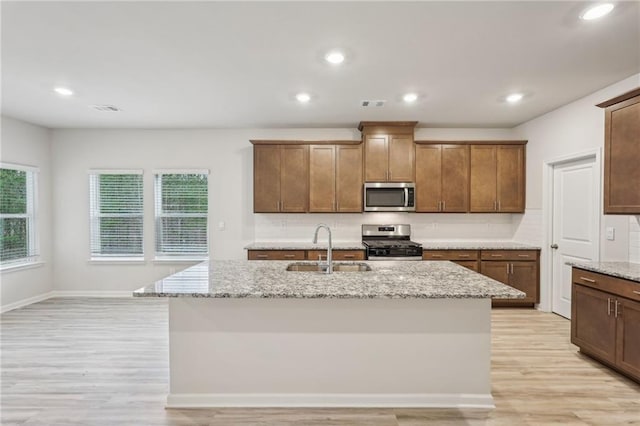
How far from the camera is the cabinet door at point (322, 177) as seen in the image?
4938 mm

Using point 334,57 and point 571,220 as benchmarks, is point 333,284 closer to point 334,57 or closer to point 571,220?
point 334,57

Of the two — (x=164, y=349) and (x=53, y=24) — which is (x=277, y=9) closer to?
(x=53, y=24)

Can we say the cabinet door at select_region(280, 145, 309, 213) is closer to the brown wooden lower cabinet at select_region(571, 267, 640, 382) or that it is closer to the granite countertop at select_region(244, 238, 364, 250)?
the granite countertop at select_region(244, 238, 364, 250)

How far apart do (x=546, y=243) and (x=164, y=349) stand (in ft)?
15.7

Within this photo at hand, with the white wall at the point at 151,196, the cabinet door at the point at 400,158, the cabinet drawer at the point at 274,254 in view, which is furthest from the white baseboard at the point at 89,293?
the cabinet door at the point at 400,158

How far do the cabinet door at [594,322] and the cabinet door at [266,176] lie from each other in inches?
143

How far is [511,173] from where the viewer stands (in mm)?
4984

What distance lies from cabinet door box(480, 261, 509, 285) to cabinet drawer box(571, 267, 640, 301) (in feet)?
4.66

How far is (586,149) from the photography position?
3883 mm

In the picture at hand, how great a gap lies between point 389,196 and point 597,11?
303 centimetres

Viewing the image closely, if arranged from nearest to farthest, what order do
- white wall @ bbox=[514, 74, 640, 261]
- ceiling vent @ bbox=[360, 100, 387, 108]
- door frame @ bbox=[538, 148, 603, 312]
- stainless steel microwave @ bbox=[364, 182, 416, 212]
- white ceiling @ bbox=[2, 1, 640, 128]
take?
white ceiling @ bbox=[2, 1, 640, 128] < white wall @ bbox=[514, 74, 640, 261] < ceiling vent @ bbox=[360, 100, 387, 108] < door frame @ bbox=[538, 148, 603, 312] < stainless steel microwave @ bbox=[364, 182, 416, 212]

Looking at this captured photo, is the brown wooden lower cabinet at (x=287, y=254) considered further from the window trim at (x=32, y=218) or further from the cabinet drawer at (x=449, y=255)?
the window trim at (x=32, y=218)

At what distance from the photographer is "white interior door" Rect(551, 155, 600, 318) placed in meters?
3.81

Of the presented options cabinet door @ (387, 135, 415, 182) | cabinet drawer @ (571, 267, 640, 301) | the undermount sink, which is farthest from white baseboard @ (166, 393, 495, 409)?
cabinet door @ (387, 135, 415, 182)
